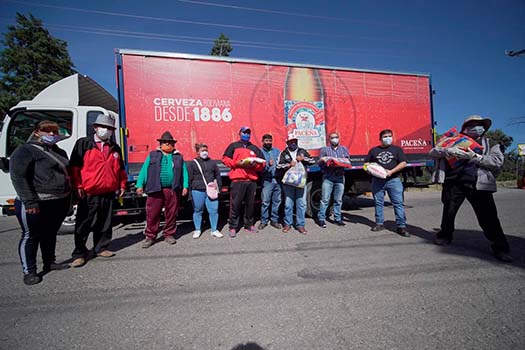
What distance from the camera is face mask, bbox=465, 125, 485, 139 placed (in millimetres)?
3021

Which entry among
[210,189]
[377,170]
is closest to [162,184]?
[210,189]

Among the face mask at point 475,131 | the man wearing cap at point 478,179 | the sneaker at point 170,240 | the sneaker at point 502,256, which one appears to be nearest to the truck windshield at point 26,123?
the sneaker at point 170,240

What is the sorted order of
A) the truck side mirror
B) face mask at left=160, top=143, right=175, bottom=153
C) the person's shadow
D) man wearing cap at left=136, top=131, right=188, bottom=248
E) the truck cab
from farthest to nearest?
the truck cab
the truck side mirror
face mask at left=160, top=143, right=175, bottom=153
man wearing cap at left=136, top=131, right=188, bottom=248
the person's shadow

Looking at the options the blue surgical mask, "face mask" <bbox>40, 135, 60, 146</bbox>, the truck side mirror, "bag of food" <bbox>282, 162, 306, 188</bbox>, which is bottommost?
"bag of food" <bbox>282, 162, 306, 188</bbox>

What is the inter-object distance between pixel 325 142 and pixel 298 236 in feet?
7.58

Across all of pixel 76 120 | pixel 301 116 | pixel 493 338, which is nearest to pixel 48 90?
pixel 76 120

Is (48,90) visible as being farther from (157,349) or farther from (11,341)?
(157,349)

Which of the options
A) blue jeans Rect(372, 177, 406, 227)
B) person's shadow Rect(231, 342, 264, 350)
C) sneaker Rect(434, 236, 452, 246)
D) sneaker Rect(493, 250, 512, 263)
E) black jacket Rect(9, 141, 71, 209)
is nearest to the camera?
person's shadow Rect(231, 342, 264, 350)

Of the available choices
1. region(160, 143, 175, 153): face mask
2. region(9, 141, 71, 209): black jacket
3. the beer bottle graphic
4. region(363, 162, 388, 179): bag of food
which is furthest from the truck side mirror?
region(363, 162, 388, 179): bag of food

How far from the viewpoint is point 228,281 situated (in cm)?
248

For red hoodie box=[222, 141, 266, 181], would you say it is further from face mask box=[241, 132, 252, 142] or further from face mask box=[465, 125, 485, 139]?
face mask box=[465, 125, 485, 139]

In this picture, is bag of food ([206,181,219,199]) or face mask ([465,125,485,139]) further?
bag of food ([206,181,219,199])

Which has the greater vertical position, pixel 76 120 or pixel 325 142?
pixel 76 120

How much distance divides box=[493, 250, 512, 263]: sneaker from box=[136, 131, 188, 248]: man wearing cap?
4561mm
